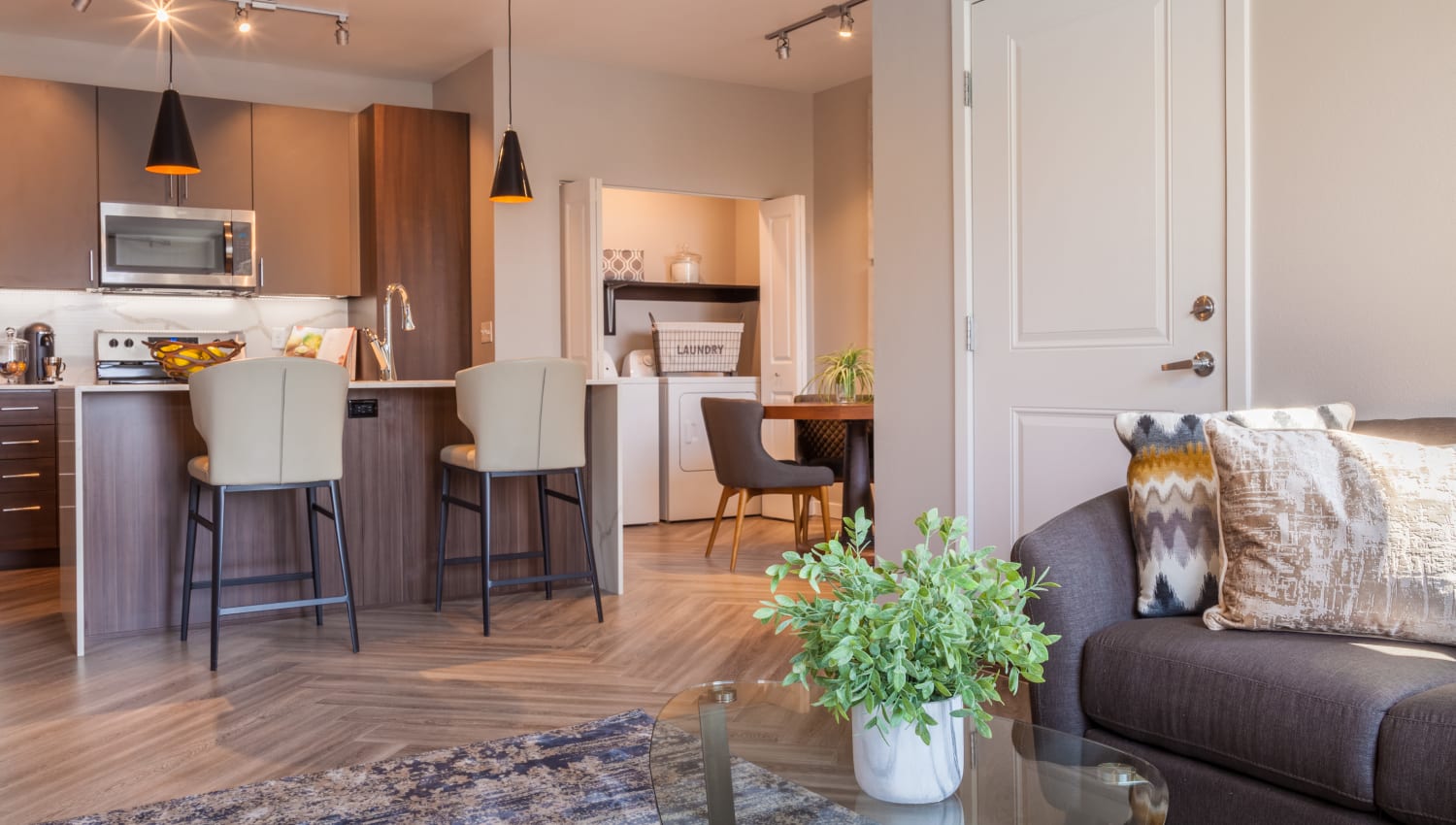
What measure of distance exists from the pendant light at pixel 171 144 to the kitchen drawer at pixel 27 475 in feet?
5.59

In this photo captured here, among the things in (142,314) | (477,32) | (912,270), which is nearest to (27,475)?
(142,314)

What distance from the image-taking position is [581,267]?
6309 mm

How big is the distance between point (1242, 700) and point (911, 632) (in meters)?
0.75

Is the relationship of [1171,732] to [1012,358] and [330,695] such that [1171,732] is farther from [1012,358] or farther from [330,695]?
[330,695]

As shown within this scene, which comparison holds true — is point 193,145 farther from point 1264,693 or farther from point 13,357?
point 1264,693

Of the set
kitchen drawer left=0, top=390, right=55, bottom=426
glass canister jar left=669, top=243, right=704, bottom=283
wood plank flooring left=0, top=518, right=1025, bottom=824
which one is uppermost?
glass canister jar left=669, top=243, right=704, bottom=283

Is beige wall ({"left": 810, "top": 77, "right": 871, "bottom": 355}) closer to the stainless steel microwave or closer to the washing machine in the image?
the washing machine

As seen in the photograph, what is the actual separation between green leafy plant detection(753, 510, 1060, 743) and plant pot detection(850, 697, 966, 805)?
0.07ft

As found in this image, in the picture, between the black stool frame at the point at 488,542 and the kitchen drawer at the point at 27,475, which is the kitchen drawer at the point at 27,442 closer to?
the kitchen drawer at the point at 27,475

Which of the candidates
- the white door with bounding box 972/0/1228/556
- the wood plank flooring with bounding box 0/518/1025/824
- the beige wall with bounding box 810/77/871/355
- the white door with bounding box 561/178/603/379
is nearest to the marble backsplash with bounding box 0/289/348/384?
the white door with bounding box 561/178/603/379

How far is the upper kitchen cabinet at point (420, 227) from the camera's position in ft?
20.6

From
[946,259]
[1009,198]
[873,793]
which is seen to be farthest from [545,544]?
[873,793]

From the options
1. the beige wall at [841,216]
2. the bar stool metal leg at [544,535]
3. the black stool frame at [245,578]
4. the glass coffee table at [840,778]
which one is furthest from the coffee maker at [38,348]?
the glass coffee table at [840,778]

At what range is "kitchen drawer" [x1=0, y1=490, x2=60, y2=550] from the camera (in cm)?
550
